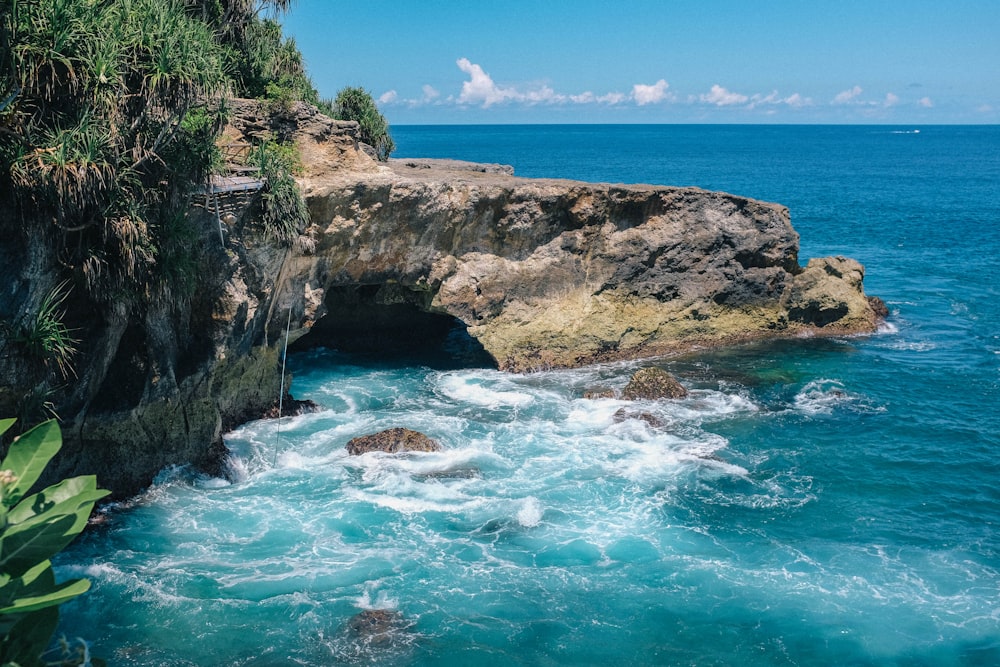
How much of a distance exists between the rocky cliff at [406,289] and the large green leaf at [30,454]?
8.82 meters

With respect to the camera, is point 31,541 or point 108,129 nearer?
point 31,541

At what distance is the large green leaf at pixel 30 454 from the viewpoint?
6.74 metres

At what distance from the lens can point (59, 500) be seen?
6.84 meters

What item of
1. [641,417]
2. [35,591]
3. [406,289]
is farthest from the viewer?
[406,289]

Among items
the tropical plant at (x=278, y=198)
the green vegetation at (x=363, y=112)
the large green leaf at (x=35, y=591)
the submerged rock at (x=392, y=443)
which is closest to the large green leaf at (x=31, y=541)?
the large green leaf at (x=35, y=591)

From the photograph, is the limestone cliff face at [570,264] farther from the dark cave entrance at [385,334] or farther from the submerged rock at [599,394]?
the submerged rock at [599,394]

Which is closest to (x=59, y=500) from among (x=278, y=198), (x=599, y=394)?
(x=278, y=198)

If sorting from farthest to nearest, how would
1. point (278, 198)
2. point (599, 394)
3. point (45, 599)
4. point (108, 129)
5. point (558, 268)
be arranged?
1. point (558, 268)
2. point (599, 394)
3. point (278, 198)
4. point (108, 129)
5. point (45, 599)

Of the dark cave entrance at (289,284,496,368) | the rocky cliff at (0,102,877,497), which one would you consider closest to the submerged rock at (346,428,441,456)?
the rocky cliff at (0,102,877,497)

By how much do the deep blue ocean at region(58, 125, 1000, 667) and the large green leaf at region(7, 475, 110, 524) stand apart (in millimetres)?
7207

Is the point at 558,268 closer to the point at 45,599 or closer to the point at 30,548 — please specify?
the point at 30,548

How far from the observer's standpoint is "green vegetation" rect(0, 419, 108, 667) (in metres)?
6.36

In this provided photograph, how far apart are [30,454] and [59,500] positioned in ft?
1.39

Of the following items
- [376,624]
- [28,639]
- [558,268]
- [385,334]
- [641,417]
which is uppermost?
[28,639]
